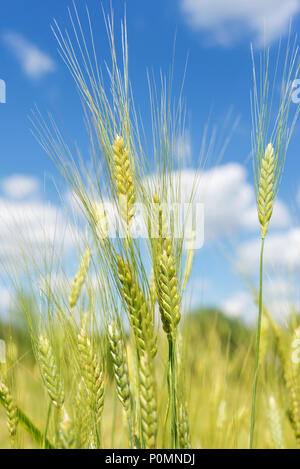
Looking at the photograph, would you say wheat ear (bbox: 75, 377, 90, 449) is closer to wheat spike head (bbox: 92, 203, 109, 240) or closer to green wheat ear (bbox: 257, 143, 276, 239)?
wheat spike head (bbox: 92, 203, 109, 240)

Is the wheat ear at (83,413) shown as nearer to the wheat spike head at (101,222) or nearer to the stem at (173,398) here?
the stem at (173,398)

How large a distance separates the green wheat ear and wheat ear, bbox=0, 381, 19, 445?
2.64 ft

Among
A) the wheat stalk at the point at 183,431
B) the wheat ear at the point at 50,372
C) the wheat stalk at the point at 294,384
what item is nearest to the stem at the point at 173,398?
the wheat stalk at the point at 183,431

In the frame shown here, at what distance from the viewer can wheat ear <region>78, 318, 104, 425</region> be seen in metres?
1.08

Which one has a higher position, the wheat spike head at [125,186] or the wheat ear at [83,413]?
the wheat spike head at [125,186]

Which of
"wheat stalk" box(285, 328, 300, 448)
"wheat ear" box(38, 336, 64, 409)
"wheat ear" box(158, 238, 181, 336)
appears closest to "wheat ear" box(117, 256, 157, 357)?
"wheat ear" box(158, 238, 181, 336)

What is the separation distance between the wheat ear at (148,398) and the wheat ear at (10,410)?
453mm

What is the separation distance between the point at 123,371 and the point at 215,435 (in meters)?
0.96

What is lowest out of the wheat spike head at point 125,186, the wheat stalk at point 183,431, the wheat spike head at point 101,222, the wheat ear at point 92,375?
the wheat stalk at point 183,431

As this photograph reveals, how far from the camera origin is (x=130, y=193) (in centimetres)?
115

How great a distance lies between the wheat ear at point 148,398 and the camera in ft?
2.93

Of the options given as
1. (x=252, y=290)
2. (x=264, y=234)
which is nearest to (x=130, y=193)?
(x=264, y=234)

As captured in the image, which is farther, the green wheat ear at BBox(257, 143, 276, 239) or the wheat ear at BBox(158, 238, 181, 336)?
the green wheat ear at BBox(257, 143, 276, 239)
